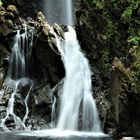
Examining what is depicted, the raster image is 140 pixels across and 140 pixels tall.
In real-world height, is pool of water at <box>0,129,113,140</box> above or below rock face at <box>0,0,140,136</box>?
below

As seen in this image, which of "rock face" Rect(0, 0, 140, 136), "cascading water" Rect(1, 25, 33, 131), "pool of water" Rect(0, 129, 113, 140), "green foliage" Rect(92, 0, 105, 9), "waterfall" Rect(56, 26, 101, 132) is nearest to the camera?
"pool of water" Rect(0, 129, 113, 140)

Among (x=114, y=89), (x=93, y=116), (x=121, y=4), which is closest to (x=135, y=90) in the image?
(x=114, y=89)

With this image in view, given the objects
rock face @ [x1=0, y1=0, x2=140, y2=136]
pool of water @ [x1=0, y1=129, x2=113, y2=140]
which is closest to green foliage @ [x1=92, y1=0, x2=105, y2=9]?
rock face @ [x1=0, y1=0, x2=140, y2=136]

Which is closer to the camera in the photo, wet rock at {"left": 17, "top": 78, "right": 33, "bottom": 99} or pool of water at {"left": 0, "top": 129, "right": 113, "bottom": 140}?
pool of water at {"left": 0, "top": 129, "right": 113, "bottom": 140}

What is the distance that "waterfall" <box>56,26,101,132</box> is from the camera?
1430cm

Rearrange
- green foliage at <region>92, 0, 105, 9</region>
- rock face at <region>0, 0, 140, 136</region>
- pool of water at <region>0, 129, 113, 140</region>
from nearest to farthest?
pool of water at <region>0, 129, 113, 140</region>, rock face at <region>0, 0, 140, 136</region>, green foliage at <region>92, 0, 105, 9</region>

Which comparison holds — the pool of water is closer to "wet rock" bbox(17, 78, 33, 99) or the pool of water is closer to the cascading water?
the cascading water

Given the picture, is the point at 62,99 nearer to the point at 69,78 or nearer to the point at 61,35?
the point at 69,78

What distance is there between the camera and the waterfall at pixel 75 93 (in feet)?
46.9

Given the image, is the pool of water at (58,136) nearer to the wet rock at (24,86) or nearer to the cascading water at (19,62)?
the cascading water at (19,62)

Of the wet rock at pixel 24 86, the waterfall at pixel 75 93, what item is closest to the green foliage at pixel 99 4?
the waterfall at pixel 75 93

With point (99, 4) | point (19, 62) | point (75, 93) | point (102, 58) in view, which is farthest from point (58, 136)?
point (99, 4)

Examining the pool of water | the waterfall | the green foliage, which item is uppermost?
the green foliage

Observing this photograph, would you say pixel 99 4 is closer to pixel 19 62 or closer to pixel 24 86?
pixel 19 62
